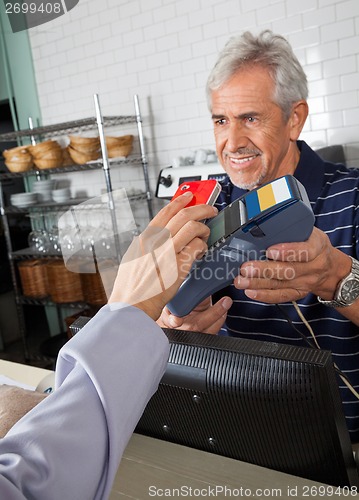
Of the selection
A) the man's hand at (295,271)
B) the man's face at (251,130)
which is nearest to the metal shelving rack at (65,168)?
the man's face at (251,130)

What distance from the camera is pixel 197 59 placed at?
3.39 m

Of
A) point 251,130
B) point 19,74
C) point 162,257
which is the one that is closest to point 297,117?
point 251,130

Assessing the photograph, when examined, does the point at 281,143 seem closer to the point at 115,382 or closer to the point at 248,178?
the point at 248,178

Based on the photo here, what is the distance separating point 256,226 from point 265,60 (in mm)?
822

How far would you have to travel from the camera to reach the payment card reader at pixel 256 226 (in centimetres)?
92

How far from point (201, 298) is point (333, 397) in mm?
441

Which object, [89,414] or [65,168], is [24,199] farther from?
[89,414]

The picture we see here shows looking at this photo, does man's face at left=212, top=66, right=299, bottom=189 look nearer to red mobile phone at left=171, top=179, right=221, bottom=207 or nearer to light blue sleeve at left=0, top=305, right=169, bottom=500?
red mobile phone at left=171, top=179, right=221, bottom=207

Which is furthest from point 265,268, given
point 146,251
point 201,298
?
point 146,251

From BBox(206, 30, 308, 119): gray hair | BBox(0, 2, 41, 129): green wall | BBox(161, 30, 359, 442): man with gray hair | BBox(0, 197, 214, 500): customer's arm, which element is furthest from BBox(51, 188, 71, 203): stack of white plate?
BBox(0, 197, 214, 500): customer's arm

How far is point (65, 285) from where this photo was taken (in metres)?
3.87

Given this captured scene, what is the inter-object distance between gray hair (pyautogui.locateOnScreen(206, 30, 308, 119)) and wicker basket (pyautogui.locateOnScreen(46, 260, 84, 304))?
2.56 meters

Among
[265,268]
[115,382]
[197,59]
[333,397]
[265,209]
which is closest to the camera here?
[115,382]

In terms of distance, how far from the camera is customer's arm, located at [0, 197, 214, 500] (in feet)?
1.71
